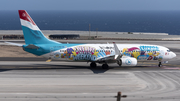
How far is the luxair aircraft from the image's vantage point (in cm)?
4262

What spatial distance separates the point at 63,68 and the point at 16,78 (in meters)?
10.7

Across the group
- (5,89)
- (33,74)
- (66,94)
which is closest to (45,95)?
(66,94)

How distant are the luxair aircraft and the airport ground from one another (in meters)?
1.99

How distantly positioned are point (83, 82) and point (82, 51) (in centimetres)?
1058

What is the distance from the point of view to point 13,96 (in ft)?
91.8

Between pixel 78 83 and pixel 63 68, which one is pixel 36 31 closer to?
pixel 63 68

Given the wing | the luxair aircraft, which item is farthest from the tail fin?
the wing

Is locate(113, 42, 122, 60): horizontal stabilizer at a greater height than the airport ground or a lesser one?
greater

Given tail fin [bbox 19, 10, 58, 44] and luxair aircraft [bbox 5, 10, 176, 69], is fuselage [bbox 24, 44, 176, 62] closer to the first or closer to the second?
luxair aircraft [bbox 5, 10, 176, 69]

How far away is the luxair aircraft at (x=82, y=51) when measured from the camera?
42.6 meters

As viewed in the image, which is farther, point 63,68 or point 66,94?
point 63,68

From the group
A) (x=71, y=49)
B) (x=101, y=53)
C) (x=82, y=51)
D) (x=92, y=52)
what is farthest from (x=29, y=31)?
(x=101, y=53)

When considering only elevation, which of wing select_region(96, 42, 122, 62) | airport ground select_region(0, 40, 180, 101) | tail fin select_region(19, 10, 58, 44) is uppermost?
tail fin select_region(19, 10, 58, 44)

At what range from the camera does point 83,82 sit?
114 ft
